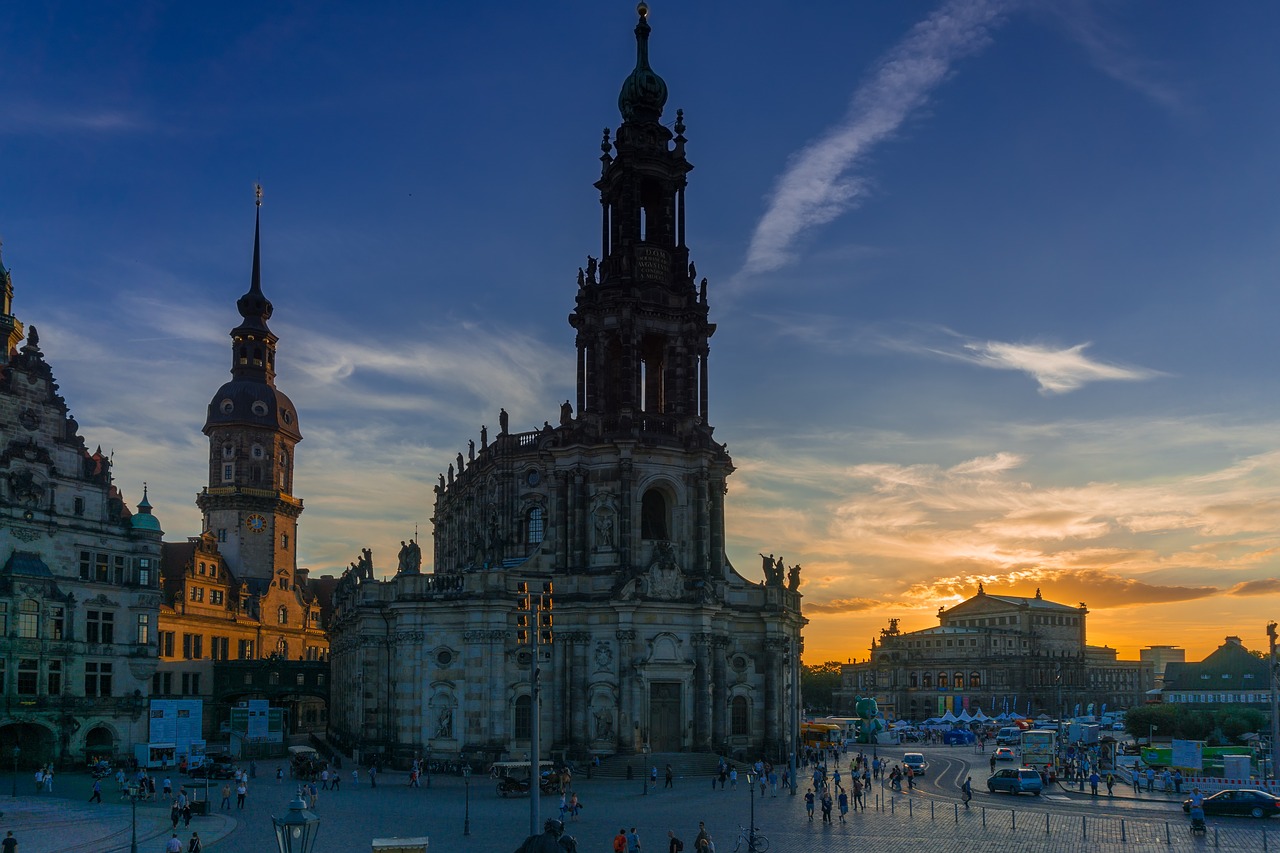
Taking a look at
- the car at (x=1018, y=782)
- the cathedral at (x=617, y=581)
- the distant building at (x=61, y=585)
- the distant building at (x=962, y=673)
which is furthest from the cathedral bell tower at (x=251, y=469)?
the distant building at (x=962, y=673)

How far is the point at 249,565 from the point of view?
111m

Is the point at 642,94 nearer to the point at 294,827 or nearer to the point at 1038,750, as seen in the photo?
the point at 1038,750

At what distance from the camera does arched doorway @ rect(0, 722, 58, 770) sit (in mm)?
68312

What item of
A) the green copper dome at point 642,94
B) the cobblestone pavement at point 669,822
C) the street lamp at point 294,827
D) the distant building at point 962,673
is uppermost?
the green copper dome at point 642,94

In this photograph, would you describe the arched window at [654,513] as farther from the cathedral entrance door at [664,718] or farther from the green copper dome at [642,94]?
the green copper dome at [642,94]

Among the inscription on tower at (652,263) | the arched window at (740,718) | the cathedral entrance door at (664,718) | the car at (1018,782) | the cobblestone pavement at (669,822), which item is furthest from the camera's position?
the inscription on tower at (652,263)

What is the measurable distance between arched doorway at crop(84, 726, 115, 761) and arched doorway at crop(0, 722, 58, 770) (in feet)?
7.13

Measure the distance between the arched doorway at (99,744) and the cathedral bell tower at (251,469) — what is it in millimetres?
38879

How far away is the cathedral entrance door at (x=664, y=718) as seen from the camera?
70.8 m

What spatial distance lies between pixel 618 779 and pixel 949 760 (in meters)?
37.1

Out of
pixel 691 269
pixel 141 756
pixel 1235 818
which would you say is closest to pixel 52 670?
pixel 141 756

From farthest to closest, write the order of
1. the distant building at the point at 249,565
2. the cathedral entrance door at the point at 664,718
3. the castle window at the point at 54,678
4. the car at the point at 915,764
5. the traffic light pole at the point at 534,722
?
the distant building at the point at 249,565 < the car at the point at 915,764 < the cathedral entrance door at the point at 664,718 < the castle window at the point at 54,678 < the traffic light pole at the point at 534,722

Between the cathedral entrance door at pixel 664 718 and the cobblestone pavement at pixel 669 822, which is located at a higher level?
the cathedral entrance door at pixel 664 718

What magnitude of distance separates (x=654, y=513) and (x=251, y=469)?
1993 inches
